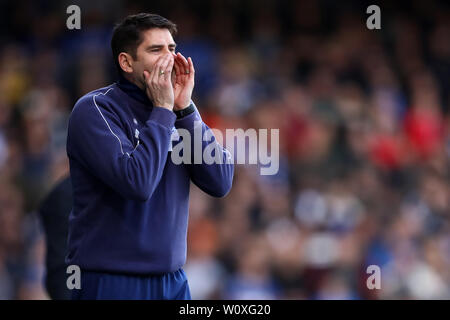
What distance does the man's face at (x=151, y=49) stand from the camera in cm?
291

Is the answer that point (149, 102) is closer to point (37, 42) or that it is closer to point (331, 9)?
point (37, 42)

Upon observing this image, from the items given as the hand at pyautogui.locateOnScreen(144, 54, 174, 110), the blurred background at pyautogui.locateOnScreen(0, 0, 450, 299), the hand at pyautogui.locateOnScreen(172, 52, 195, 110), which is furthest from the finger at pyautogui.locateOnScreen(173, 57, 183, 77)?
the blurred background at pyautogui.locateOnScreen(0, 0, 450, 299)

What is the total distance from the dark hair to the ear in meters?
0.01

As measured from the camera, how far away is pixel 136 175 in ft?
8.66

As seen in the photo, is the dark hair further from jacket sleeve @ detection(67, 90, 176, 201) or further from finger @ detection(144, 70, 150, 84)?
jacket sleeve @ detection(67, 90, 176, 201)

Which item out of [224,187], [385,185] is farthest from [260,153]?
[224,187]

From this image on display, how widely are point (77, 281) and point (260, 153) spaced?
12.5 feet

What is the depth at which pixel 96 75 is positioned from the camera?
7090 millimetres

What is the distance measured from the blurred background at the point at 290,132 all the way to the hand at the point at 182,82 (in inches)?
104

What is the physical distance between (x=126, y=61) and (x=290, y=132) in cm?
415

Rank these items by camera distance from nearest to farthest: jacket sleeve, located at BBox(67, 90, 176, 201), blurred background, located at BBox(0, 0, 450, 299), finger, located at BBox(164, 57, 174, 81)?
jacket sleeve, located at BBox(67, 90, 176, 201), finger, located at BBox(164, 57, 174, 81), blurred background, located at BBox(0, 0, 450, 299)

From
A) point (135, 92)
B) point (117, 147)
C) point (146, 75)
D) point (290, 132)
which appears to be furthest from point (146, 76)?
point (290, 132)

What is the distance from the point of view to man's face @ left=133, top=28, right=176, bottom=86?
2.91m

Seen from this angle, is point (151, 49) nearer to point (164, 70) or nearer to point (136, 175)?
point (164, 70)
